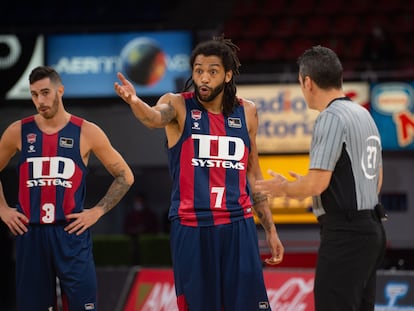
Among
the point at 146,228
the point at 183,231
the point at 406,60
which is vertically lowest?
the point at 146,228

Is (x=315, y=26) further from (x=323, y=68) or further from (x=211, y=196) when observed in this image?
(x=323, y=68)

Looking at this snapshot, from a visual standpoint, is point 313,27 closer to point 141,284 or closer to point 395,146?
point 395,146

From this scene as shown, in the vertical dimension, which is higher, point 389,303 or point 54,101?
point 54,101

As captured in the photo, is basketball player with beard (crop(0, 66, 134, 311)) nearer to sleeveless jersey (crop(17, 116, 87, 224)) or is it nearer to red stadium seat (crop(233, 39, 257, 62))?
sleeveless jersey (crop(17, 116, 87, 224))

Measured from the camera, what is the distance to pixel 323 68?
15.4 ft

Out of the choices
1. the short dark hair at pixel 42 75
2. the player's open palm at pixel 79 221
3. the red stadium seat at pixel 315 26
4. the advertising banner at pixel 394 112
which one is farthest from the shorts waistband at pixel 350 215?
the red stadium seat at pixel 315 26

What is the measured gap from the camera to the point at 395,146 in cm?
1187

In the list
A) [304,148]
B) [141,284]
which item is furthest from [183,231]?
[304,148]

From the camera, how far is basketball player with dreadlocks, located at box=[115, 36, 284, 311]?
5.16 m

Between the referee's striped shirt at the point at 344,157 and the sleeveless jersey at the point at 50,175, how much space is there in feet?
6.18

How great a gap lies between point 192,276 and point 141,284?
321cm

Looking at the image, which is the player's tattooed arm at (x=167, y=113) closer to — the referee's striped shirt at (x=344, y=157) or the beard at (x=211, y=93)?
the beard at (x=211, y=93)

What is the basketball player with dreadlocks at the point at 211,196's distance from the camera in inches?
203

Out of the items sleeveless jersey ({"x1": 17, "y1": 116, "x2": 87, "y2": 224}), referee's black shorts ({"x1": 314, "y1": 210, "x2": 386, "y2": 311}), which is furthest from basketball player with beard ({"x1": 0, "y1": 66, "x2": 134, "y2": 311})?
referee's black shorts ({"x1": 314, "y1": 210, "x2": 386, "y2": 311})
